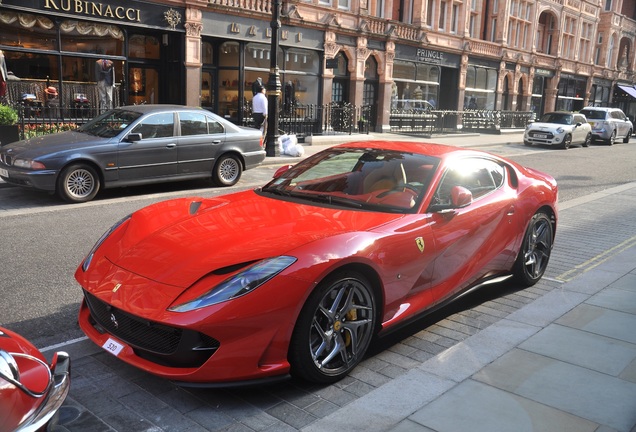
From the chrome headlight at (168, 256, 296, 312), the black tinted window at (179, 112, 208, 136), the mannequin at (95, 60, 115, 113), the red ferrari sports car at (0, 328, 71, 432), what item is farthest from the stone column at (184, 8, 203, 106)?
the red ferrari sports car at (0, 328, 71, 432)

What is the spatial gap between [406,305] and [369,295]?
18.9 inches

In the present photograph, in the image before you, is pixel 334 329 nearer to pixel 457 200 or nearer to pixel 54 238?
pixel 457 200

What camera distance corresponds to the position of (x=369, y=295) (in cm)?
380

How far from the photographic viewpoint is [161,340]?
325cm

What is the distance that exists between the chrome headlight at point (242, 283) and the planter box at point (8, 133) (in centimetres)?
1214

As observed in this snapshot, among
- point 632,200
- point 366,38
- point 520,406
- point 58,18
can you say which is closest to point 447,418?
point 520,406

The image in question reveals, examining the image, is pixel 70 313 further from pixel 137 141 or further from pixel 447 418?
pixel 137 141

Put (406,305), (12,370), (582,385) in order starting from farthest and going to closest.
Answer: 1. (406,305)
2. (582,385)
3. (12,370)

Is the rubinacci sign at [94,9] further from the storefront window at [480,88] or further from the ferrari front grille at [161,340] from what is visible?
the storefront window at [480,88]

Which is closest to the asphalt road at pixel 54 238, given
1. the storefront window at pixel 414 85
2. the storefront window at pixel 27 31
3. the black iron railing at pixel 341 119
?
the black iron railing at pixel 341 119

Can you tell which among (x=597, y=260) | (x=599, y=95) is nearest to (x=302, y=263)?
(x=597, y=260)

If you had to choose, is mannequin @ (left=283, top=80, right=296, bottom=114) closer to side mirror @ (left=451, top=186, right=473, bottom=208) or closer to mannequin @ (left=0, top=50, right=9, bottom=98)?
mannequin @ (left=0, top=50, right=9, bottom=98)

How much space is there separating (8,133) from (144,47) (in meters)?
7.19

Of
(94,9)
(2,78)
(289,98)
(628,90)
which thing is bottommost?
(289,98)
